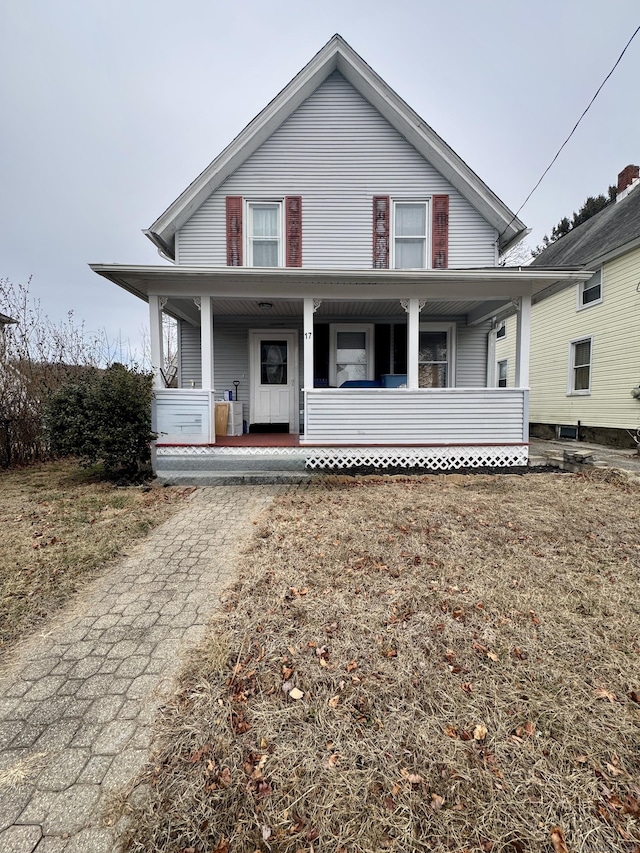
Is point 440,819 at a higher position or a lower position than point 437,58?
lower

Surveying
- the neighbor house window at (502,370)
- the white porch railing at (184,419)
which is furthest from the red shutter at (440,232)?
the neighbor house window at (502,370)

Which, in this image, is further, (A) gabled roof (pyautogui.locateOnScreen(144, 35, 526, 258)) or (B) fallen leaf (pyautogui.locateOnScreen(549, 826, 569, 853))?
(A) gabled roof (pyautogui.locateOnScreen(144, 35, 526, 258))

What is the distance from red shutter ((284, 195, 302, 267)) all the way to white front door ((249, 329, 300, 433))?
1839 mm

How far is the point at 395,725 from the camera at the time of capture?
5.95ft

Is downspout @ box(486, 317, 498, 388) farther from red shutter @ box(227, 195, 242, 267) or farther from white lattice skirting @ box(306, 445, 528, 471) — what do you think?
red shutter @ box(227, 195, 242, 267)

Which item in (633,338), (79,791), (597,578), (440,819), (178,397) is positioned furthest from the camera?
(633,338)

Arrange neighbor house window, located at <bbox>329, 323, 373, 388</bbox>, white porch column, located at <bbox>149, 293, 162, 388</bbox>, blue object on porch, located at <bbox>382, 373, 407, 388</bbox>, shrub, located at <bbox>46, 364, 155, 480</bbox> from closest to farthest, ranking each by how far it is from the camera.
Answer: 1. shrub, located at <bbox>46, 364, 155, 480</bbox>
2. white porch column, located at <bbox>149, 293, 162, 388</bbox>
3. blue object on porch, located at <bbox>382, 373, 407, 388</bbox>
4. neighbor house window, located at <bbox>329, 323, 373, 388</bbox>

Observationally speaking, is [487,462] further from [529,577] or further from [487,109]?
[487,109]

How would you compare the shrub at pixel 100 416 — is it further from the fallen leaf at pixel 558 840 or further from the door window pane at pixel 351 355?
the fallen leaf at pixel 558 840

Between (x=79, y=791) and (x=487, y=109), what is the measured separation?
655 inches

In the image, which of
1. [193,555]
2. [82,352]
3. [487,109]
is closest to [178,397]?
[193,555]

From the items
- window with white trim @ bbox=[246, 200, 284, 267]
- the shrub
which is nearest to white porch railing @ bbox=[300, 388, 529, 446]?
the shrub

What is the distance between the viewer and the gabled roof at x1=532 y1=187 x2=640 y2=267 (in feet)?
34.0

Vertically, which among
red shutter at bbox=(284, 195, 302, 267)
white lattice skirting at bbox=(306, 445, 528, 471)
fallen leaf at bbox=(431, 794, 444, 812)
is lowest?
fallen leaf at bbox=(431, 794, 444, 812)
